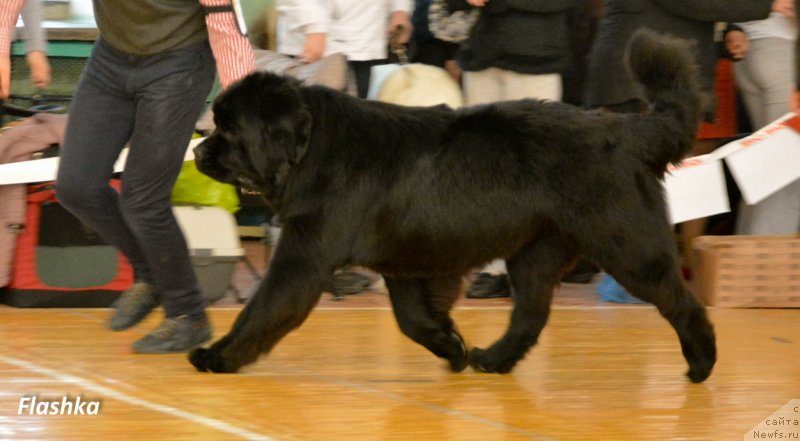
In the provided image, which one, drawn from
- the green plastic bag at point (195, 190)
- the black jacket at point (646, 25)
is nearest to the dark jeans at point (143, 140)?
the green plastic bag at point (195, 190)

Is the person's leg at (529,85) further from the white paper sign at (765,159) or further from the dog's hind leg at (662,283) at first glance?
Answer: the dog's hind leg at (662,283)

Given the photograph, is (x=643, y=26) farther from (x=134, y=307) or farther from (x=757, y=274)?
(x=134, y=307)

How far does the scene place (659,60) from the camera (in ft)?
13.1

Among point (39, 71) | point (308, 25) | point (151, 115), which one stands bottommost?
point (308, 25)

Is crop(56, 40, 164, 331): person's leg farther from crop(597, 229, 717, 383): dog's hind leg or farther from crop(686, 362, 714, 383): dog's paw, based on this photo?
crop(686, 362, 714, 383): dog's paw

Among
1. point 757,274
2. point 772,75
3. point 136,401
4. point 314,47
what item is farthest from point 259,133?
point 772,75

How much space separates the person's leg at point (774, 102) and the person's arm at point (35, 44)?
3.58 meters

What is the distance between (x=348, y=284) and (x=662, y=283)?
8.22 feet

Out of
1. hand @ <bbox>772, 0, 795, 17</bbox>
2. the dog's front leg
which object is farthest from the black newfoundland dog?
hand @ <bbox>772, 0, 795, 17</bbox>

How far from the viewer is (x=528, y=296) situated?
4.17m

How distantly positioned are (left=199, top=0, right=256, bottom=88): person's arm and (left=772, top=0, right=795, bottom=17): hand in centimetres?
312

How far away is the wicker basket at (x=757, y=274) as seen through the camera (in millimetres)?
5938

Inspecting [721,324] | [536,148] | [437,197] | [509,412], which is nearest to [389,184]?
[437,197]

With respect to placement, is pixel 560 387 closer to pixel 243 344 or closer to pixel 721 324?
pixel 243 344
